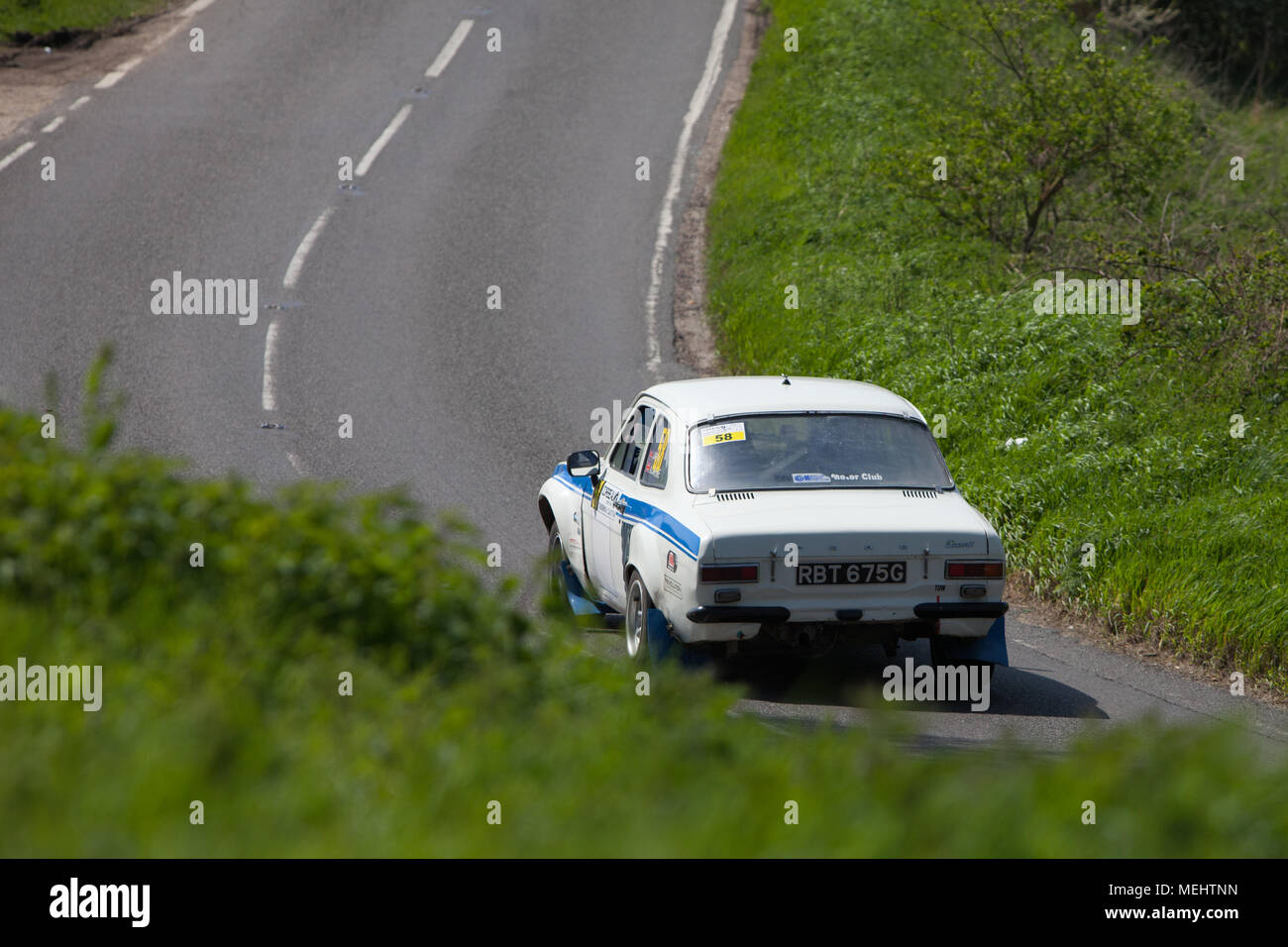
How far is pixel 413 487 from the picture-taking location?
12.5m

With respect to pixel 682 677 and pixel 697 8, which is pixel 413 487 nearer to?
pixel 682 677

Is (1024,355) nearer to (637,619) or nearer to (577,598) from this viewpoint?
(577,598)

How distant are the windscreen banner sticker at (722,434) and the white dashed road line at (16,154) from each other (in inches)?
629

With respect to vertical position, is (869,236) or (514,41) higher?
(514,41)

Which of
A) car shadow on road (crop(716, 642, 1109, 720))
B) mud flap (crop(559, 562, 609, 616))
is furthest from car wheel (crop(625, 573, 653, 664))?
mud flap (crop(559, 562, 609, 616))

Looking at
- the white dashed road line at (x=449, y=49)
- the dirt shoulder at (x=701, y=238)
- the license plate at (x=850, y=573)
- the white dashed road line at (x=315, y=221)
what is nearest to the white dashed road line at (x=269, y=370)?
the white dashed road line at (x=315, y=221)

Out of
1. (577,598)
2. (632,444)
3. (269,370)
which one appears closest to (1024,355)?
(632,444)

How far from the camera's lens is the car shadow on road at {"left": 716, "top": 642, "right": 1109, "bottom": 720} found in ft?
26.5

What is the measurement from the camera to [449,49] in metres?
27.1

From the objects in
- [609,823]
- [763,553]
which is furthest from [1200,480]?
[609,823]

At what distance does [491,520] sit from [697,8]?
65.7ft

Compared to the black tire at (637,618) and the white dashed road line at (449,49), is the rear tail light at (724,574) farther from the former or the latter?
the white dashed road line at (449,49)

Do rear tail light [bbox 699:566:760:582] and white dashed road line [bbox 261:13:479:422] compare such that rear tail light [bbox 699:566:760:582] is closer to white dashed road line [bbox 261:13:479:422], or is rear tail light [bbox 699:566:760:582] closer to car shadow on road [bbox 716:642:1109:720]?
car shadow on road [bbox 716:642:1109:720]

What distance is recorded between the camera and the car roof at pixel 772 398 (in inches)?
345
